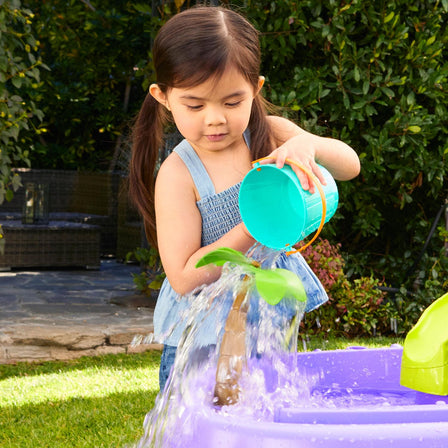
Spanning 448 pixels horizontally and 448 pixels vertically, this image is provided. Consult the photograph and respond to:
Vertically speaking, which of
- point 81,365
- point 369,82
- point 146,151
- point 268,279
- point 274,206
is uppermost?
point 369,82

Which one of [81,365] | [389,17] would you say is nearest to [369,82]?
[389,17]

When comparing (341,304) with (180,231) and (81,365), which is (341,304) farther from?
(180,231)

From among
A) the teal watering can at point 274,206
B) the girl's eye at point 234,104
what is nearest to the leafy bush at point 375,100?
the girl's eye at point 234,104

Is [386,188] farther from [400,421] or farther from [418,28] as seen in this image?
[400,421]

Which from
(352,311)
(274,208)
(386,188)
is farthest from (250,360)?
(386,188)

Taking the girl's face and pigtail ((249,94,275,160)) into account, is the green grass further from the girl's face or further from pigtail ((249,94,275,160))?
the girl's face

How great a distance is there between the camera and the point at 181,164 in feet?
5.72

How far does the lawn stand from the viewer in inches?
120

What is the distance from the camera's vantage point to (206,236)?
5.88ft

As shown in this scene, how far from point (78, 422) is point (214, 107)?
6.99 feet

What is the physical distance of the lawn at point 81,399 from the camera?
3.04 m

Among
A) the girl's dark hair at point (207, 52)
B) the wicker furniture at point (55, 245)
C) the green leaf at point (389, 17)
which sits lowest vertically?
the wicker furniture at point (55, 245)

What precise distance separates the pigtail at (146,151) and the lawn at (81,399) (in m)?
1.24

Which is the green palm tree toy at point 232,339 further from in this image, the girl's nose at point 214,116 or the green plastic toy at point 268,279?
the girl's nose at point 214,116
